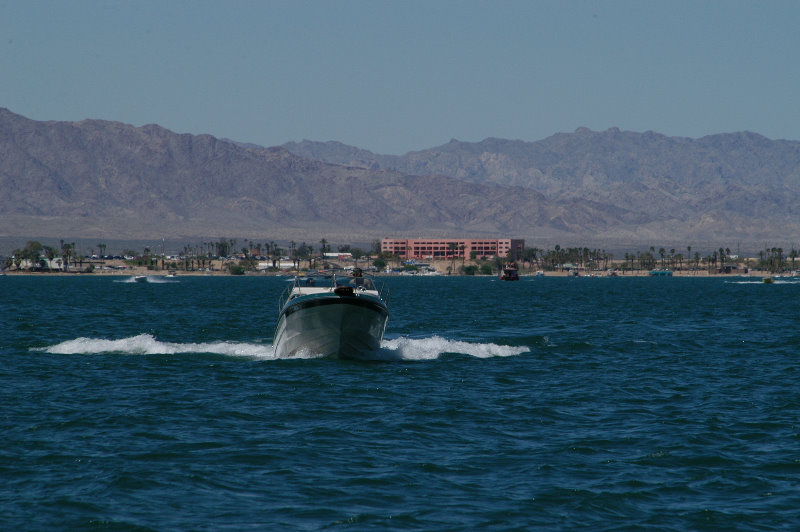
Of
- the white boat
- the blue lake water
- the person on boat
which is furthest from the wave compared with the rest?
the person on boat

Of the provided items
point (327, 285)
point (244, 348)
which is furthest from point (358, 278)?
point (244, 348)

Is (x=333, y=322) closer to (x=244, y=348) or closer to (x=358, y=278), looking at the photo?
(x=358, y=278)

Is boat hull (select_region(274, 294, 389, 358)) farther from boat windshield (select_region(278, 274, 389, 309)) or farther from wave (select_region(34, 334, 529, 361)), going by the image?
wave (select_region(34, 334, 529, 361))

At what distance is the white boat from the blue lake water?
861 millimetres

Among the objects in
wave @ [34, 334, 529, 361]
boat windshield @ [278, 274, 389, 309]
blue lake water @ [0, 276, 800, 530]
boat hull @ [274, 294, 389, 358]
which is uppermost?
boat windshield @ [278, 274, 389, 309]

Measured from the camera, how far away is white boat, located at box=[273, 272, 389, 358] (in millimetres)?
42062

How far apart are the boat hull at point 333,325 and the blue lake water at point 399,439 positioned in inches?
33.6

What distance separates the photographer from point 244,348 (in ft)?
176

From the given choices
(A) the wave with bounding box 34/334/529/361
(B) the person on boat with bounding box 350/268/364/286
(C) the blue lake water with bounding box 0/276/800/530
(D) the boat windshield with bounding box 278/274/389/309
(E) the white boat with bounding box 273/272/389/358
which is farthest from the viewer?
(A) the wave with bounding box 34/334/529/361

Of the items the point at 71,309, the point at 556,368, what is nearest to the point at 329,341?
the point at 556,368

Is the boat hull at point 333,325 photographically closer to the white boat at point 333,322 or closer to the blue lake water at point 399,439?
the white boat at point 333,322

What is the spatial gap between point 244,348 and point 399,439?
26632mm

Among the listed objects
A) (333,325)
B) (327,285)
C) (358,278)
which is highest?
(358,278)

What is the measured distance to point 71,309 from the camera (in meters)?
99.5
